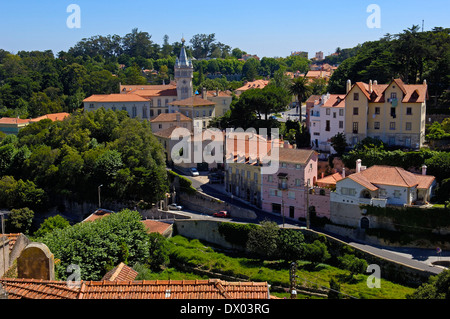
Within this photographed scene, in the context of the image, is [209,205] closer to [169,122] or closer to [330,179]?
[330,179]

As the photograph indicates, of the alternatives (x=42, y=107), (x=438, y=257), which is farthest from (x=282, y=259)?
(x=42, y=107)

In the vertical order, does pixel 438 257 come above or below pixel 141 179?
below

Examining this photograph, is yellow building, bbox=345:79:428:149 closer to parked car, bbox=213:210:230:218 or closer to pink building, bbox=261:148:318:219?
pink building, bbox=261:148:318:219

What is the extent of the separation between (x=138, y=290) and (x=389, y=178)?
30875 mm

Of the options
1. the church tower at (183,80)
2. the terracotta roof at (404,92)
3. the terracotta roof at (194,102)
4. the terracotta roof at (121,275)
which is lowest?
the terracotta roof at (121,275)

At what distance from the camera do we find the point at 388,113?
50250mm

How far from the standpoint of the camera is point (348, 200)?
43188 mm

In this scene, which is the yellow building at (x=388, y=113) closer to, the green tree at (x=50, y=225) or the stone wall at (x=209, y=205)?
the stone wall at (x=209, y=205)

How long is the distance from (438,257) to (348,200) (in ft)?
26.5

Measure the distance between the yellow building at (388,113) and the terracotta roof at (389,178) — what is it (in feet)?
23.4

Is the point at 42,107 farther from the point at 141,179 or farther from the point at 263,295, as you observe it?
the point at 263,295

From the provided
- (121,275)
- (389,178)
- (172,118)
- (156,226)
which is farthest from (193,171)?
(121,275)

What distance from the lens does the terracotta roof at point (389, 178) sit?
41812 millimetres

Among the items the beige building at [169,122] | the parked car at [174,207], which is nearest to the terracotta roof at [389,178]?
the parked car at [174,207]
